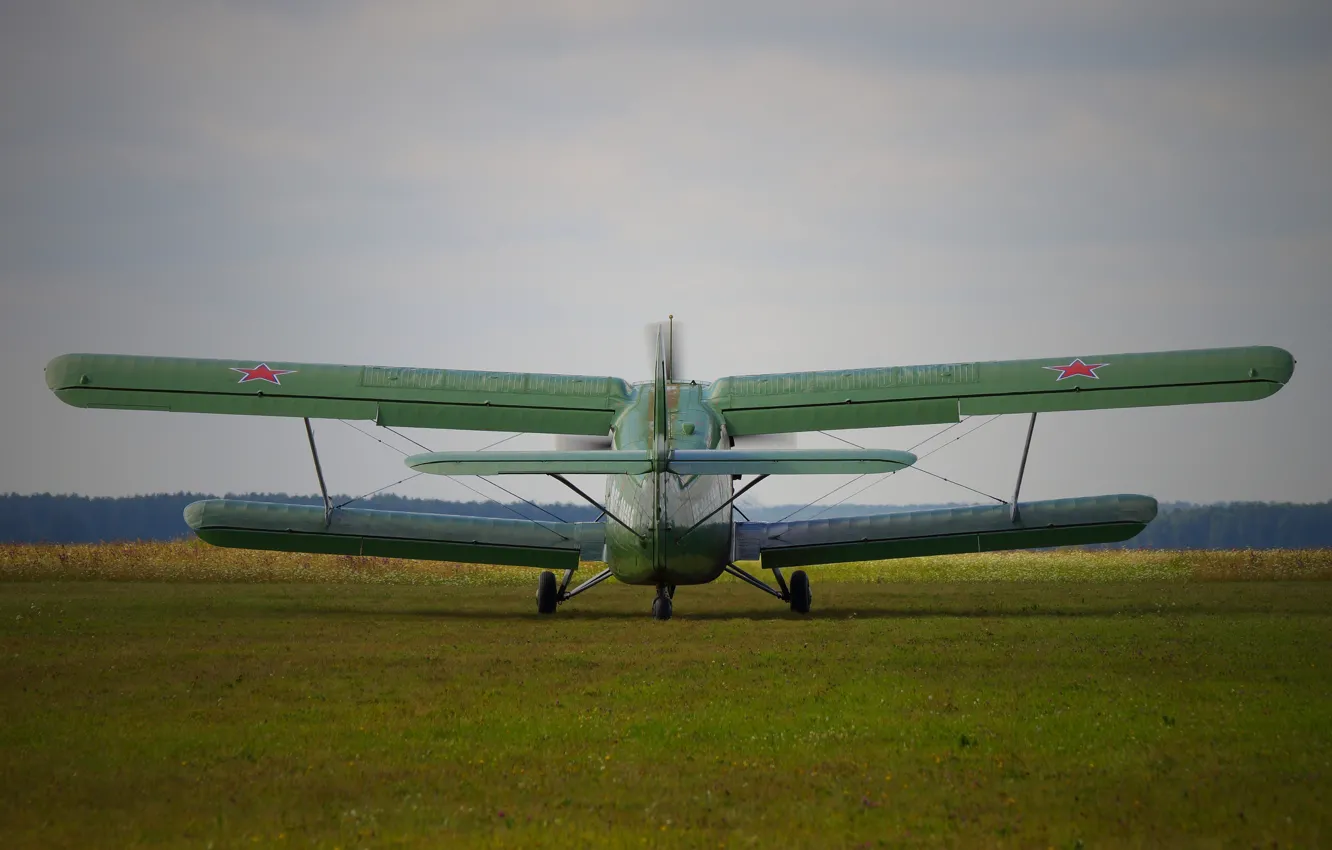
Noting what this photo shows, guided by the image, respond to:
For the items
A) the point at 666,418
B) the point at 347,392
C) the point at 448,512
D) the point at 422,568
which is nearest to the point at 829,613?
the point at 666,418

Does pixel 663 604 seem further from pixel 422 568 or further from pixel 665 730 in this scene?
pixel 422 568

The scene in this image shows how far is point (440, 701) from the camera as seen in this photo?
998 cm

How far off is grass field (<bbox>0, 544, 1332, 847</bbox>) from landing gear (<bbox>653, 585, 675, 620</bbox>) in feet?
0.92

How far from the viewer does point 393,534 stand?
741 inches

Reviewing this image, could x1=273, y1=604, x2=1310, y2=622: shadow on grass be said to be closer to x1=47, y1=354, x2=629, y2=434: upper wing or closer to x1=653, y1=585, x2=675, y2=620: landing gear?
x1=653, y1=585, x2=675, y2=620: landing gear

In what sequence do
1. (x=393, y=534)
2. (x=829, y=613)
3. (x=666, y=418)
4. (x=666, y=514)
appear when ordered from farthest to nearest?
(x=829, y=613) < (x=393, y=534) < (x=666, y=514) < (x=666, y=418)

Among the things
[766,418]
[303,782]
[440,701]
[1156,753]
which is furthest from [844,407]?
[303,782]

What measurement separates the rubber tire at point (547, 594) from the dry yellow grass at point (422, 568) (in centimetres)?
1095

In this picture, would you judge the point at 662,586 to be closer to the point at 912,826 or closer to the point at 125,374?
the point at 125,374

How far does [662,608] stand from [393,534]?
4.12 meters

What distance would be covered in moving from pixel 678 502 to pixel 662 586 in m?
1.50

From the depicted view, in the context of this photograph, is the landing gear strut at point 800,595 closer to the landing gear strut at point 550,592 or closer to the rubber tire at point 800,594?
the rubber tire at point 800,594

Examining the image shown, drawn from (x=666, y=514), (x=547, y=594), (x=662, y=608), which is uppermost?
(x=666, y=514)

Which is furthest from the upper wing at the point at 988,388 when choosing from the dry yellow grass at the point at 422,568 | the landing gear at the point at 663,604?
the dry yellow grass at the point at 422,568
